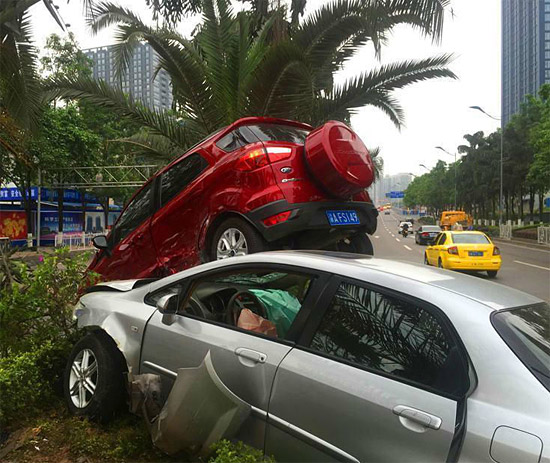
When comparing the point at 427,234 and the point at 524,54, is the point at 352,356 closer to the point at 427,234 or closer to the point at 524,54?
the point at 427,234

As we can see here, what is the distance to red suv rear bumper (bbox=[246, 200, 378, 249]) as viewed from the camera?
4238 mm

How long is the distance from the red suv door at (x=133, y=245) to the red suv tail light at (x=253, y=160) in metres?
1.58

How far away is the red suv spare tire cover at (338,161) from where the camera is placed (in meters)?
4.37

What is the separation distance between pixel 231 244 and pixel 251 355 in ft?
7.56

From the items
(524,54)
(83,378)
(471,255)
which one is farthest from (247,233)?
(524,54)

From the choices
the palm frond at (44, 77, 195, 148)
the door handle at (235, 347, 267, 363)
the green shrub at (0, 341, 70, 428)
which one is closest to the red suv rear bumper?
the door handle at (235, 347, 267, 363)

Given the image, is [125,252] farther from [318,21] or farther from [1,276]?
[318,21]

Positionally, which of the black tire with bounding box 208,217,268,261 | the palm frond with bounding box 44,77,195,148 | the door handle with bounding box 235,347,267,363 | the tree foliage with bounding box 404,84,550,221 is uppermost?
the tree foliage with bounding box 404,84,550,221

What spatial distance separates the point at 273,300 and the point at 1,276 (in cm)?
328

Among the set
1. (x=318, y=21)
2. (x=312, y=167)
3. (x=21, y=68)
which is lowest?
(x=312, y=167)

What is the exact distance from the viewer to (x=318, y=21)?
26.7 ft

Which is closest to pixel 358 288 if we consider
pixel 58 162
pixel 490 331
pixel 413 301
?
pixel 413 301

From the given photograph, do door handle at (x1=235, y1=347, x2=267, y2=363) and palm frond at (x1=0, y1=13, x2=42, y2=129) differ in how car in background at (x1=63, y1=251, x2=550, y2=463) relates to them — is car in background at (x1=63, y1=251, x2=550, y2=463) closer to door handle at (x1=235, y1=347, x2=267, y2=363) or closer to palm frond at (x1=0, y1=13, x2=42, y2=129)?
door handle at (x1=235, y1=347, x2=267, y2=363)

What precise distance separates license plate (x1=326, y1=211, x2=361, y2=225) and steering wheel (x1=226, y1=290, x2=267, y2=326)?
1840mm
